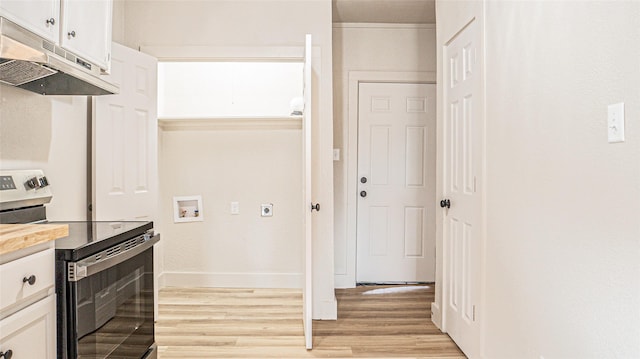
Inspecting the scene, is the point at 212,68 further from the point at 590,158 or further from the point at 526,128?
the point at 590,158

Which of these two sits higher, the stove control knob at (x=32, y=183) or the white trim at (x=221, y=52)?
the white trim at (x=221, y=52)

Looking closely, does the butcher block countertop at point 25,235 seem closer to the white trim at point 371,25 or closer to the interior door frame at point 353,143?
the interior door frame at point 353,143

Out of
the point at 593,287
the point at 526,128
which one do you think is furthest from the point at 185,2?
the point at 593,287

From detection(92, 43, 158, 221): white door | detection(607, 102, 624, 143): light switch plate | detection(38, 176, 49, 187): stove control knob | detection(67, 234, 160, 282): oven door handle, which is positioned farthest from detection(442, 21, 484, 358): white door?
detection(38, 176, 49, 187): stove control knob

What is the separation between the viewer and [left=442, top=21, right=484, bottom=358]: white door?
2.44 metres

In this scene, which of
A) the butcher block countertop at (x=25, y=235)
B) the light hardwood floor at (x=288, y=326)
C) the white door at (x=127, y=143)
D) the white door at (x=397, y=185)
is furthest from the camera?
the white door at (x=397, y=185)

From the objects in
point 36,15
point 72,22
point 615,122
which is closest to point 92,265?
point 36,15

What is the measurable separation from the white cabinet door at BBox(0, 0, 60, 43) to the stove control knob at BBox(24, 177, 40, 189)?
72 centimetres

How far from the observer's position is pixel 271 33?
3432mm

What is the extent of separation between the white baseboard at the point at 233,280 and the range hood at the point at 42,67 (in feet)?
7.47

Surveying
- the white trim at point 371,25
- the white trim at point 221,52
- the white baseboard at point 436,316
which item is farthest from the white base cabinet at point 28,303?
the white trim at point 371,25

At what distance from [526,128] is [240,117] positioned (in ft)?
8.89

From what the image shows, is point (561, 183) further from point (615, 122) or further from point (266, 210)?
point (266, 210)

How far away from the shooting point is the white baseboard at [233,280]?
13.8 feet
